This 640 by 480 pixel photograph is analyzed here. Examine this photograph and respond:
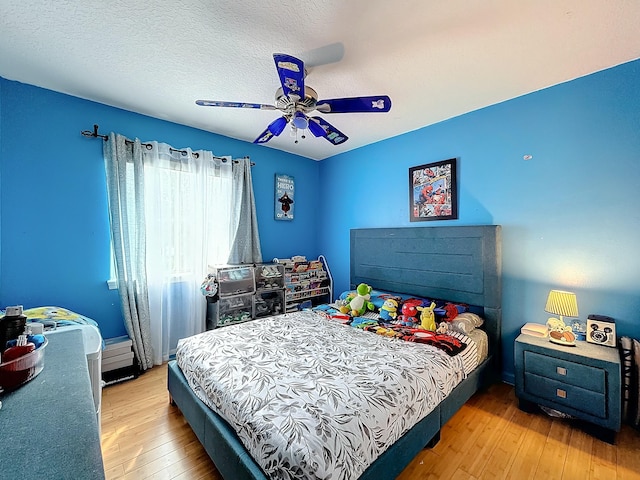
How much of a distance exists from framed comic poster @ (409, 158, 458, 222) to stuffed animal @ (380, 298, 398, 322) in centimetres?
108

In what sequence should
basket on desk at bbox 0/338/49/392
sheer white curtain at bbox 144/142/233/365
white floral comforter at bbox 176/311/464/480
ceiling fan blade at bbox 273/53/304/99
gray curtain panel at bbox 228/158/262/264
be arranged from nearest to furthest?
basket on desk at bbox 0/338/49/392 < white floral comforter at bbox 176/311/464/480 < ceiling fan blade at bbox 273/53/304/99 < sheer white curtain at bbox 144/142/233/365 < gray curtain panel at bbox 228/158/262/264

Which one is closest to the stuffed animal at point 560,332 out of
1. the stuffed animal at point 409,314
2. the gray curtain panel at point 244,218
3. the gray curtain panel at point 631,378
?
the gray curtain panel at point 631,378

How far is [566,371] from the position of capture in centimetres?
194

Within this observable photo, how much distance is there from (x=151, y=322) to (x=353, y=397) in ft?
8.17

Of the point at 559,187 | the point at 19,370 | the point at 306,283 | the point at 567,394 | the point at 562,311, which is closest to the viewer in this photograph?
the point at 19,370

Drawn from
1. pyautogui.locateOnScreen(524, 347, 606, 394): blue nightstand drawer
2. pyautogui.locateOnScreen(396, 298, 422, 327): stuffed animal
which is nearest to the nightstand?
pyautogui.locateOnScreen(524, 347, 606, 394): blue nightstand drawer

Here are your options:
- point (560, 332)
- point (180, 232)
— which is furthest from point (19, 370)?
point (560, 332)

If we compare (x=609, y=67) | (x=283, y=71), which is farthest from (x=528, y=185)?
(x=283, y=71)

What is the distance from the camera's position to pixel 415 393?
1.58m

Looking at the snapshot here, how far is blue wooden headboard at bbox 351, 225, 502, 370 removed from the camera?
2525 mm

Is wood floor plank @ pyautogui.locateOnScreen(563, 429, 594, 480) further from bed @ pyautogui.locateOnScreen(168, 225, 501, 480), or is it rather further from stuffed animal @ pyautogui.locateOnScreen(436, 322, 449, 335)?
stuffed animal @ pyautogui.locateOnScreen(436, 322, 449, 335)

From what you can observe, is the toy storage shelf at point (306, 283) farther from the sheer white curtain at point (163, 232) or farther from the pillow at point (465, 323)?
the pillow at point (465, 323)

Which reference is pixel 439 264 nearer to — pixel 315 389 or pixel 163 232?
pixel 315 389

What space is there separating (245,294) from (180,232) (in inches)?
41.7
